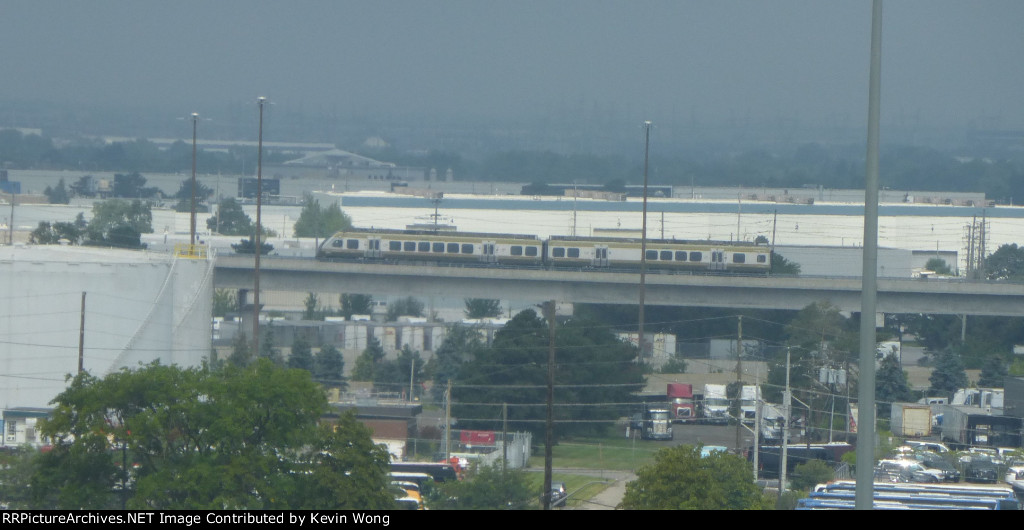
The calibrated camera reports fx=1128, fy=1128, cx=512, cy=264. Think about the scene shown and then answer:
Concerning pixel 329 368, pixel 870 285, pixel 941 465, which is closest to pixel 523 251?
pixel 329 368

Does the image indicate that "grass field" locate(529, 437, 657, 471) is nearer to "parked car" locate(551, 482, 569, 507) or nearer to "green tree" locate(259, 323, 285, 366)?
"parked car" locate(551, 482, 569, 507)

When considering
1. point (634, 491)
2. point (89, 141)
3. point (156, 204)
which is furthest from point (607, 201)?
point (89, 141)

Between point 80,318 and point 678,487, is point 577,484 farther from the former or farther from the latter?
point 80,318

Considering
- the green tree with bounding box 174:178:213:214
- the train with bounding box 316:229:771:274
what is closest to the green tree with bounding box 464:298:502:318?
the train with bounding box 316:229:771:274

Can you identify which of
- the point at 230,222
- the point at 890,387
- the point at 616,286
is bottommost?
the point at 890,387

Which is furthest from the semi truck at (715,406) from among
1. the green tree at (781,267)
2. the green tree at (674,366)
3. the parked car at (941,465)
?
the green tree at (781,267)
